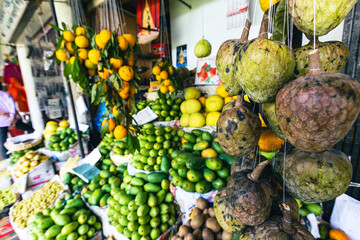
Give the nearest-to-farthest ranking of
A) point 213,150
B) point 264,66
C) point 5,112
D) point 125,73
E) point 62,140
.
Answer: point 264,66 < point 125,73 < point 213,150 < point 62,140 < point 5,112

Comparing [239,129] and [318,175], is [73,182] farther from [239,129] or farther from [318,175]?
[318,175]

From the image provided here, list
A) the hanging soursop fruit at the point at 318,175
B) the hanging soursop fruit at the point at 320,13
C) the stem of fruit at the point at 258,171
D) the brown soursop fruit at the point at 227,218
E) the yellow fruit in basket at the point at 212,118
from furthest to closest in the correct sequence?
the yellow fruit in basket at the point at 212,118 → the brown soursop fruit at the point at 227,218 → the stem of fruit at the point at 258,171 → the hanging soursop fruit at the point at 318,175 → the hanging soursop fruit at the point at 320,13

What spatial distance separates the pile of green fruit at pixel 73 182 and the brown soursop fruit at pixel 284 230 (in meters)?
2.74

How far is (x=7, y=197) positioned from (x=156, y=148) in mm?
3006

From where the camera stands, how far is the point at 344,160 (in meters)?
0.69

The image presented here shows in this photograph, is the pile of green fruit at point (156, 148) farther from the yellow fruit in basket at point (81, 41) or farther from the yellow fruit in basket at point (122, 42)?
the yellow fruit in basket at point (81, 41)

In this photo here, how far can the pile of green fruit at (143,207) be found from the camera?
177 centimetres

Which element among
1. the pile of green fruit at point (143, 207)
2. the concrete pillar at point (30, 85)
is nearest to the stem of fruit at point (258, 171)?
the pile of green fruit at point (143, 207)

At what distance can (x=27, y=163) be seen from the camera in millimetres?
3023

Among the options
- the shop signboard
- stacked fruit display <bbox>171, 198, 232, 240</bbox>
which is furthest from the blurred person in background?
stacked fruit display <bbox>171, 198, 232, 240</bbox>

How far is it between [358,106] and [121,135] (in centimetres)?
183

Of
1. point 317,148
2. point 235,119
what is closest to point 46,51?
point 235,119

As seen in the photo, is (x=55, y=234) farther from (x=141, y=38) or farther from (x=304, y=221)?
(x=141, y=38)

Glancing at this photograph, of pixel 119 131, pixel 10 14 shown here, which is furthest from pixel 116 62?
pixel 10 14
